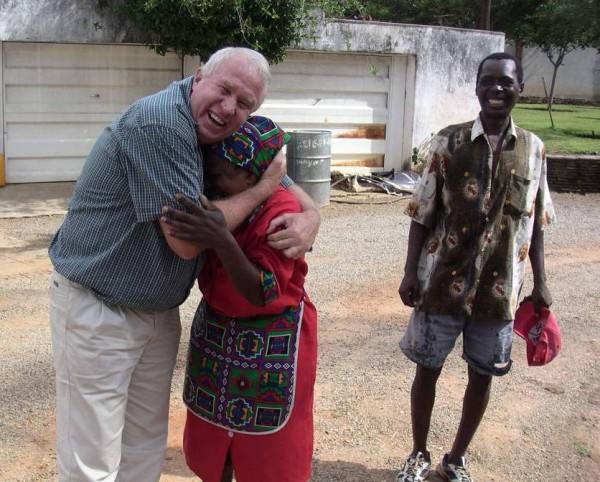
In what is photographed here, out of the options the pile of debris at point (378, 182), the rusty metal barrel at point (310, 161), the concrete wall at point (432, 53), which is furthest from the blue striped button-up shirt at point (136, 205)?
the concrete wall at point (432, 53)

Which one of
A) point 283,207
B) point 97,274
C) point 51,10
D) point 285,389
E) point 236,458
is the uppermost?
point 51,10

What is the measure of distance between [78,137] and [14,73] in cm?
116

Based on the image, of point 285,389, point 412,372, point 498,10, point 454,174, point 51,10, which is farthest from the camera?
point 498,10

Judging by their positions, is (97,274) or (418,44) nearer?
(97,274)

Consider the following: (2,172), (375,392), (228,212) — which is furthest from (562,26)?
(228,212)

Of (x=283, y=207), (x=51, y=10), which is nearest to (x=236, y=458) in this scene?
(x=283, y=207)

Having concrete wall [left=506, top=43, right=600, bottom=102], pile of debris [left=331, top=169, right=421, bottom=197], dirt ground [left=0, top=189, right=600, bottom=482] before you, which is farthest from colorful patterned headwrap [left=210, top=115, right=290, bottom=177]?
concrete wall [left=506, top=43, right=600, bottom=102]

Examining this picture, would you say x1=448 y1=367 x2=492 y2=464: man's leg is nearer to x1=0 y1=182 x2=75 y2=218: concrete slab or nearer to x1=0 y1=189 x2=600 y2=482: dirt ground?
x1=0 y1=189 x2=600 y2=482: dirt ground

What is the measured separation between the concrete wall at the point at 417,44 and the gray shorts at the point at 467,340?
794cm

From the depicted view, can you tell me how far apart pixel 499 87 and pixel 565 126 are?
1868 centimetres

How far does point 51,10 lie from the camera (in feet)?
32.5

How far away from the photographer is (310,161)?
10.2 meters

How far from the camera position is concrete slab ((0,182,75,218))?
30.5ft

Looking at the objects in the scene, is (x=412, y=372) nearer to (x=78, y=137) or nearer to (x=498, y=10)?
(x=78, y=137)
